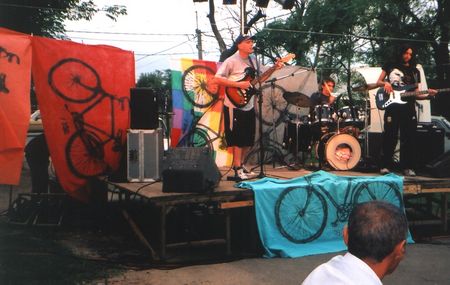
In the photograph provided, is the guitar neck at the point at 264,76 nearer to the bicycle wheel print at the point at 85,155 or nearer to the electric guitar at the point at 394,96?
the electric guitar at the point at 394,96

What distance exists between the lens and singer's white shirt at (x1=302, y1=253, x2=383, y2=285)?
1.60 meters

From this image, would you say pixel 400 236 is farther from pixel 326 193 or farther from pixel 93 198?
pixel 93 198

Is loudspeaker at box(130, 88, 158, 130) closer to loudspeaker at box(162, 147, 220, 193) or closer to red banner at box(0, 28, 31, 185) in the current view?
loudspeaker at box(162, 147, 220, 193)

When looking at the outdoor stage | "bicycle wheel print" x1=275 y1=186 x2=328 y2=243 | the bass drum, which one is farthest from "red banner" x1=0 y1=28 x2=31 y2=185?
the bass drum

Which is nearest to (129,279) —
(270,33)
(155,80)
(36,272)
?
(36,272)

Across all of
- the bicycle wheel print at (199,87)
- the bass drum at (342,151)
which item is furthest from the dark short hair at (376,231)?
the bicycle wheel print at (199,87)

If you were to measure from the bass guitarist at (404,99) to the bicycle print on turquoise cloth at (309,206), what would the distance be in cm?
86

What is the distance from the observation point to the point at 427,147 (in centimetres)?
770

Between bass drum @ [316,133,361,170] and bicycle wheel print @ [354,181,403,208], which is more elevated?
bass drum @ [316,133,361,170]

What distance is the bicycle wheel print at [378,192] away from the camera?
6488 mm

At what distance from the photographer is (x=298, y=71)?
32.6 feet

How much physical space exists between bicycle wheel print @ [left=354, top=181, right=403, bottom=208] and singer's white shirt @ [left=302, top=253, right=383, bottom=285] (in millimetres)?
4935

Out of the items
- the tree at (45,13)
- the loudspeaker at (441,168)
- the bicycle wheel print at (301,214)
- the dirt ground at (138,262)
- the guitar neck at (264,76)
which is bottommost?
the dirt ground at (138,262)

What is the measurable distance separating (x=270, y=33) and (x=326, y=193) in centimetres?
2003
